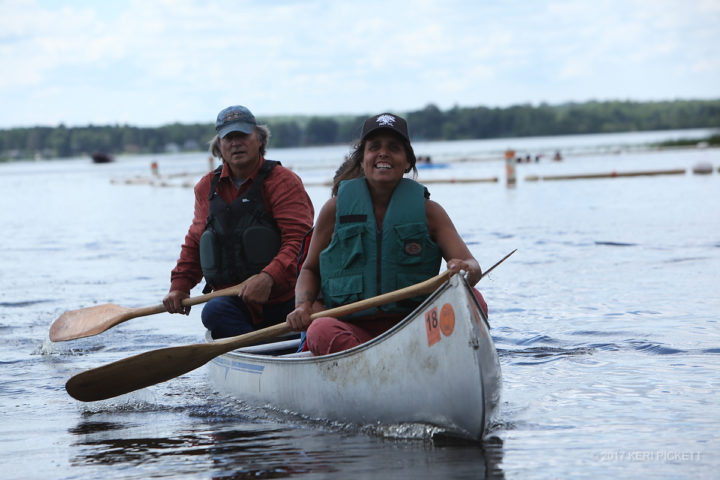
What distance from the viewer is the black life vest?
6508 millimetres

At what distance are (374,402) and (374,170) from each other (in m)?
1.26

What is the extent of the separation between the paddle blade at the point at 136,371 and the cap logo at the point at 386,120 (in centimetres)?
194

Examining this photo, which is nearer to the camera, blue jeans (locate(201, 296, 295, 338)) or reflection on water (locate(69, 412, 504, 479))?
reflection on water (locate(69, 412, 504, 479))

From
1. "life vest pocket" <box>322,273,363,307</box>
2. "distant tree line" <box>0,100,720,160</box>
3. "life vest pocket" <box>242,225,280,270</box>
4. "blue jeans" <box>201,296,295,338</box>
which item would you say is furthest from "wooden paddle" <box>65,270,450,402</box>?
"distant tree line" <box>0,100,720,160</box>

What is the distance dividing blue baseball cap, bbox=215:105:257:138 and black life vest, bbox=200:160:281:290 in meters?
0.29

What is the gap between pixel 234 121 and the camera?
21.2 feet

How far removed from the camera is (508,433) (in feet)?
17.6

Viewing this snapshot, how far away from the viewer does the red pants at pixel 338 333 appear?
5341 mm

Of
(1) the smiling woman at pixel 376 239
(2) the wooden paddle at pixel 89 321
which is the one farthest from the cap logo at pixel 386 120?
(2) the wooden paddle at pixel 89 321

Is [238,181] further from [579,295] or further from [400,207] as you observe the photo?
[579,295]

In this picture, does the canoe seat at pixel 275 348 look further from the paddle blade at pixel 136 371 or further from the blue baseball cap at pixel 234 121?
the blue baseball cap at pixel 234 121

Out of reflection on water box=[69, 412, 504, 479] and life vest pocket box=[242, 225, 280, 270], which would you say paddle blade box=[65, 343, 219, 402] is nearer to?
reflection on water box=[69, 412, 504, 479]

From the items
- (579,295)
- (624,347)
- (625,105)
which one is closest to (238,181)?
(624,347)

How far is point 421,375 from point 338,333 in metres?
0.64
